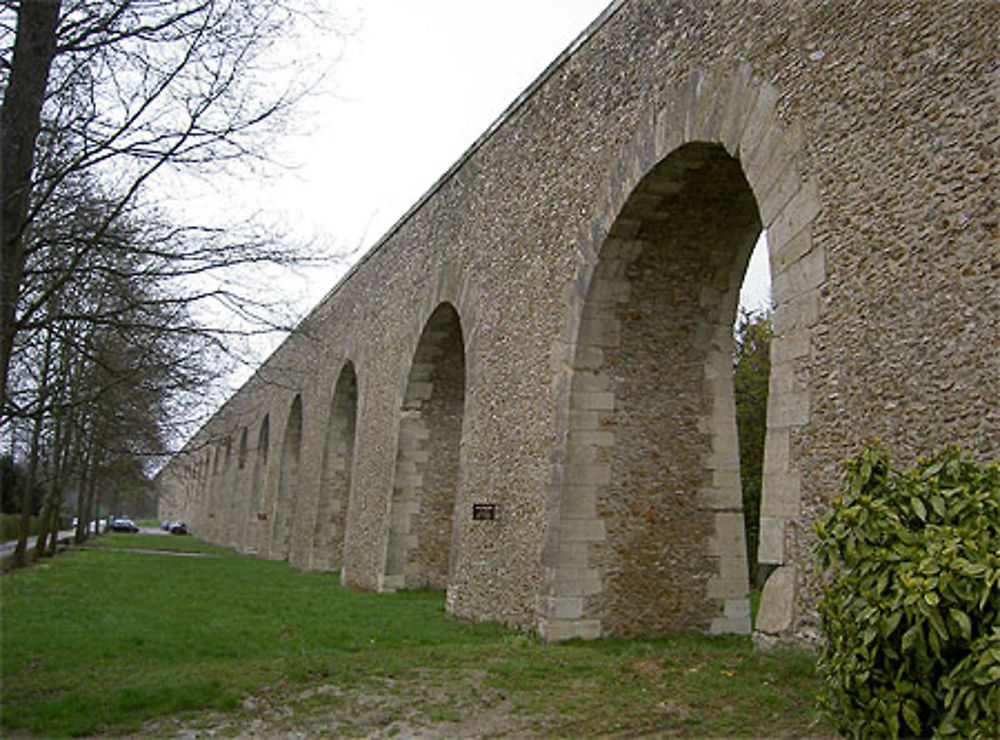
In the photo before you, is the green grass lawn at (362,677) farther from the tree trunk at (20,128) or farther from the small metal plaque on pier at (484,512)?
the tree trunk at (20,128)

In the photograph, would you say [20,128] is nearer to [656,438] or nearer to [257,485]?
[656,438]

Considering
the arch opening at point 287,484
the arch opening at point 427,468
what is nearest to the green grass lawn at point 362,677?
the arch opening at point 427,468

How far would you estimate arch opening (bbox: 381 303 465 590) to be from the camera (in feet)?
47.8

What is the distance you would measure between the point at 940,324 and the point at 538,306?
5.59 metres

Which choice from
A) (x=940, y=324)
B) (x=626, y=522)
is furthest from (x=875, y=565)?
(x=626, y=522)

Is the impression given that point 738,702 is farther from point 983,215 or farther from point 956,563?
point 983,215

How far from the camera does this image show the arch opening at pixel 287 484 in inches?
991

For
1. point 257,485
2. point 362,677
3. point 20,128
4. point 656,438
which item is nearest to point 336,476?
point 656,438

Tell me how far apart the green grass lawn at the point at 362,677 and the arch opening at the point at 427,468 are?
418cm

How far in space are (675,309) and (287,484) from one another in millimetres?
18827

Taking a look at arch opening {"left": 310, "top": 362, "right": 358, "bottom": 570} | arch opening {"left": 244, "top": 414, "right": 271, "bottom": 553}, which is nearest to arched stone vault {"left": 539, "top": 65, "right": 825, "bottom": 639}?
arch opening {"left": 310, "top": 362, "right": 358, "bottom": 570}

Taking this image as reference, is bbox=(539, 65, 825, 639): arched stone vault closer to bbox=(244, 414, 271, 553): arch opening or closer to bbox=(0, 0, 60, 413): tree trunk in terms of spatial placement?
bbox=(0, 0, 60, 413): tree trunk

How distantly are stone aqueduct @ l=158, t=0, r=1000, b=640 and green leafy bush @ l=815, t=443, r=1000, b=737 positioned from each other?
0.75 meters

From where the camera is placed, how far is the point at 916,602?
355 cm
